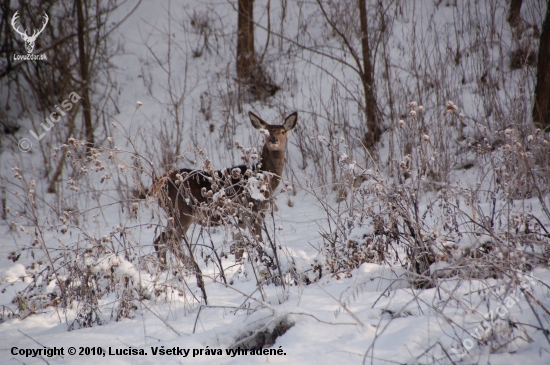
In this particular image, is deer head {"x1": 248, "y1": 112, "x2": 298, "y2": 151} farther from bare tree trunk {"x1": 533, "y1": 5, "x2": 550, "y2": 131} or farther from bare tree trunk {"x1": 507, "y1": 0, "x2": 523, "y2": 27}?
bare tree trunk {"x1": 507, "y1": 0, "x2": 523, "y2": 27}

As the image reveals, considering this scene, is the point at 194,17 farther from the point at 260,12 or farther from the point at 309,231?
the point at 309,231

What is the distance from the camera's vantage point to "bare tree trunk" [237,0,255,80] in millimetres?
11125

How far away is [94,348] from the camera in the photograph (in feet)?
8.42

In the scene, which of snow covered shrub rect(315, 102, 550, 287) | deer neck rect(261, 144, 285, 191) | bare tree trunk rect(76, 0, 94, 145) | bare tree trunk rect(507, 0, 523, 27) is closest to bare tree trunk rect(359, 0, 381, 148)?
deer neck rect(261, 144, 285, 191)

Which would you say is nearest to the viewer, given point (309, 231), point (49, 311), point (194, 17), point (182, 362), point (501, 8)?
point (182, 362)

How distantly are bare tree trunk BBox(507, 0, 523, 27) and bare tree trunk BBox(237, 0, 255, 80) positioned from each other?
5681mm

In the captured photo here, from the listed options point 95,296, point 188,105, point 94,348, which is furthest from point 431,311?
point 188,105

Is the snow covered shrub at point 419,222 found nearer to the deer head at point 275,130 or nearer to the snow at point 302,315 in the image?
the snow at point 302,315

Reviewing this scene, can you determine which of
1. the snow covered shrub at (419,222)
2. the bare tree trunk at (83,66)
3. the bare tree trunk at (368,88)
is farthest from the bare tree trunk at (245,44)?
the snow covered shrub at (419,222)

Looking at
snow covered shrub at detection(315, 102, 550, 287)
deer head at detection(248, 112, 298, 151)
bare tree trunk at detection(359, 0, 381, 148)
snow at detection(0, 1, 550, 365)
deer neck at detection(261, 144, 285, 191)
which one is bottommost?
snow at detection(0, 1, 550, 365)

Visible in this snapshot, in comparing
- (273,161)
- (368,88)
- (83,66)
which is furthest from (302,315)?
(83,66)

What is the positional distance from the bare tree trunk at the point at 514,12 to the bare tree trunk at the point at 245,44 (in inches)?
224

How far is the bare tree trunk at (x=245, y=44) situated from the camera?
11125 mm

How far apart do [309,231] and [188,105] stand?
649cm
